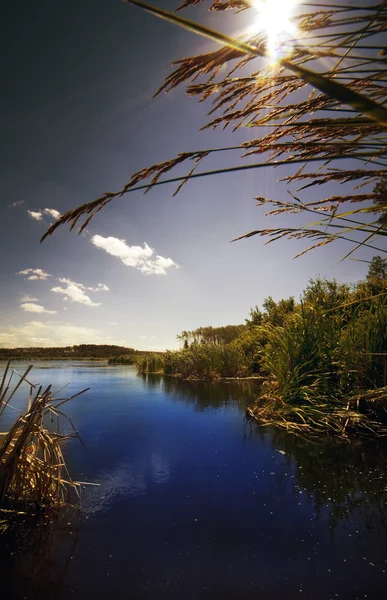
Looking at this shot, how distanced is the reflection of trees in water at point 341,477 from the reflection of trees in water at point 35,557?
1316mm

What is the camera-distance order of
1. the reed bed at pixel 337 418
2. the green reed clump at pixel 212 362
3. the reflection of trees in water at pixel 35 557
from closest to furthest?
1. the reflection of trees in water at pixel 35 557
2. the reed bed at pixel 337 418
3. the green reed clump at pixel 212 362

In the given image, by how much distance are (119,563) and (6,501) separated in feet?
2.88

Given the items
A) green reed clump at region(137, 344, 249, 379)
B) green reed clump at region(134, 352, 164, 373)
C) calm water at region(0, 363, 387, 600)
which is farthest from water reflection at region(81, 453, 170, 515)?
green reed clump at region(134, 352, 164, 373)

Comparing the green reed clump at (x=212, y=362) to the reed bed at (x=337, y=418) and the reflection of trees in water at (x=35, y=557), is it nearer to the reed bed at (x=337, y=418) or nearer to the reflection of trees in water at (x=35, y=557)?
the reed bed at (x=337, y=418)

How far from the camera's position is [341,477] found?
6.70ft

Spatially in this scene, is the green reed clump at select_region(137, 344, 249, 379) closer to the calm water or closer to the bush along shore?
the bush along shore

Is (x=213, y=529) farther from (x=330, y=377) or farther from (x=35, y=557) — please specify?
(x=330, y=377)

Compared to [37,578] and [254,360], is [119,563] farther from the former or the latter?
[254,360]

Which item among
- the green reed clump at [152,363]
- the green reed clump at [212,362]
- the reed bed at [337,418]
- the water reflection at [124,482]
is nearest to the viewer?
the water reflection at [124,482]

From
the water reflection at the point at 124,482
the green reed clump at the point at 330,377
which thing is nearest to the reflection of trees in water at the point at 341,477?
the green reed clump at the point at 330,377

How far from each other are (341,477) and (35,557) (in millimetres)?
1915

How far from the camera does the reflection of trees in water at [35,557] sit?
43.9 inches

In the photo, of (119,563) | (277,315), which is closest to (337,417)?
(119,563)

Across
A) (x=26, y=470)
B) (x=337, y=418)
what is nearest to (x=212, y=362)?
(x=337, y=418)
